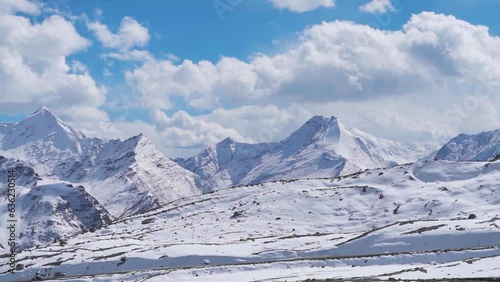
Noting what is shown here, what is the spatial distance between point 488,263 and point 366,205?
10235 centimetres

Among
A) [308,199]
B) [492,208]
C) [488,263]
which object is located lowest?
[488,263]


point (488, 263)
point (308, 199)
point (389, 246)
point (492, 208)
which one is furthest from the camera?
point (308, 199)

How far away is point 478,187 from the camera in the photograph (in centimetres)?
15700

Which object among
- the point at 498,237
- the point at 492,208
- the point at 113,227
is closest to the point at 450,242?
the point at 498,237

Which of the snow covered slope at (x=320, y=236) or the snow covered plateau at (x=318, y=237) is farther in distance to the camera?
the snow covered slope at (x=320, y=236)

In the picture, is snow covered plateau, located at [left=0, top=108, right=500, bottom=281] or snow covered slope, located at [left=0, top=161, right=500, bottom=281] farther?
snow covered slope, located at [left=0, top=161, right=500, bottom=281]

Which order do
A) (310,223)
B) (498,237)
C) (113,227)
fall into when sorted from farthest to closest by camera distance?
(113,227), (310,223), (498,237)

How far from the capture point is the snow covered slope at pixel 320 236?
7931cm

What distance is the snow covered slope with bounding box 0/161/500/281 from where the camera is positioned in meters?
79.3

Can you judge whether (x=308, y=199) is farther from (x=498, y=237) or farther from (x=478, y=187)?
(x=498, y=237)

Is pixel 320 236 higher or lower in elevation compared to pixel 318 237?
higher

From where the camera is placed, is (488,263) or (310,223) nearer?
(488,263)

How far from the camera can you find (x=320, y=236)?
127 meters

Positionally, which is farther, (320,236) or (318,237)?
(320,236)
